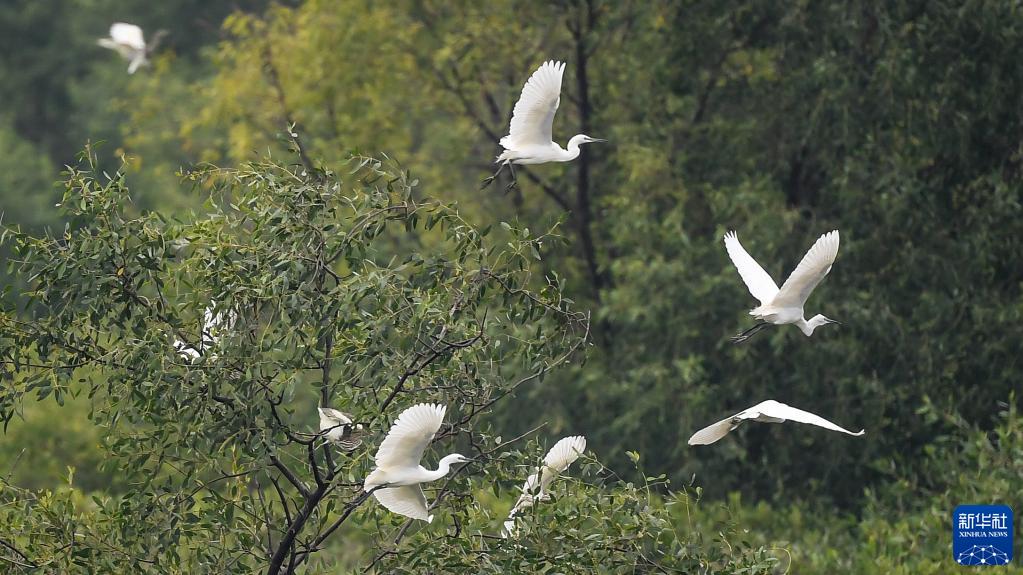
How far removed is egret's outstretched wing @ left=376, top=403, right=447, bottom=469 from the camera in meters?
5.25

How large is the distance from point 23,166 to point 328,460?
22665 millimetres

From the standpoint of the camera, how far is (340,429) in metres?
5.89

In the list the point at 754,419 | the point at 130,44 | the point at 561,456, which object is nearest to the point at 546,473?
the point at 561,456

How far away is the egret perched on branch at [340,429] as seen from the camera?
580cm

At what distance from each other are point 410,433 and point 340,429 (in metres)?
0.70

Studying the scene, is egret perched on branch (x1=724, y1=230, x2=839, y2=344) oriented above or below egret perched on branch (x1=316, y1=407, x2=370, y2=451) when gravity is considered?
below

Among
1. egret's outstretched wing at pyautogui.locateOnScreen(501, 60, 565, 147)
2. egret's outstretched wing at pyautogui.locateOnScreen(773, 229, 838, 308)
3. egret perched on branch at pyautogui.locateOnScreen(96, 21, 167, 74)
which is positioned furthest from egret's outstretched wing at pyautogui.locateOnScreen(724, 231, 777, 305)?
egret perched on branch at pyautogui.locateOnScreen(96, 21, 167, 74)

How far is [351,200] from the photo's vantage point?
19.7 feet

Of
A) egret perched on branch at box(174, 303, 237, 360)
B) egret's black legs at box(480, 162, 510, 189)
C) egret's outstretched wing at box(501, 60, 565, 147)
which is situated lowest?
egret perched on branch at box(174, 303, 237, 360)

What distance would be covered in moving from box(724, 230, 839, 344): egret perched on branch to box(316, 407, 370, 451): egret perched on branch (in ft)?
7.17

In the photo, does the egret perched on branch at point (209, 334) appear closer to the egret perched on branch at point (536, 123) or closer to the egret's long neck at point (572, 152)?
the egret perched on branch at point (536, 123)

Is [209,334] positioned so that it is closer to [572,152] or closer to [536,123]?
[536,123]

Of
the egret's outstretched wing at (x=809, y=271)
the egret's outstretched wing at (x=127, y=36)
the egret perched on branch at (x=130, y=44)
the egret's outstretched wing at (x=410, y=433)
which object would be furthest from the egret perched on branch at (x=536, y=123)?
the egret's outstretched wing at (x=127, y=36)

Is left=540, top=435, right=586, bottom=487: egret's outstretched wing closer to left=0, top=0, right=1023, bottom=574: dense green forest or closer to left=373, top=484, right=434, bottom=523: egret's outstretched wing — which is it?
left=0, top=0, right=1023, bottom=574: dense green forest
